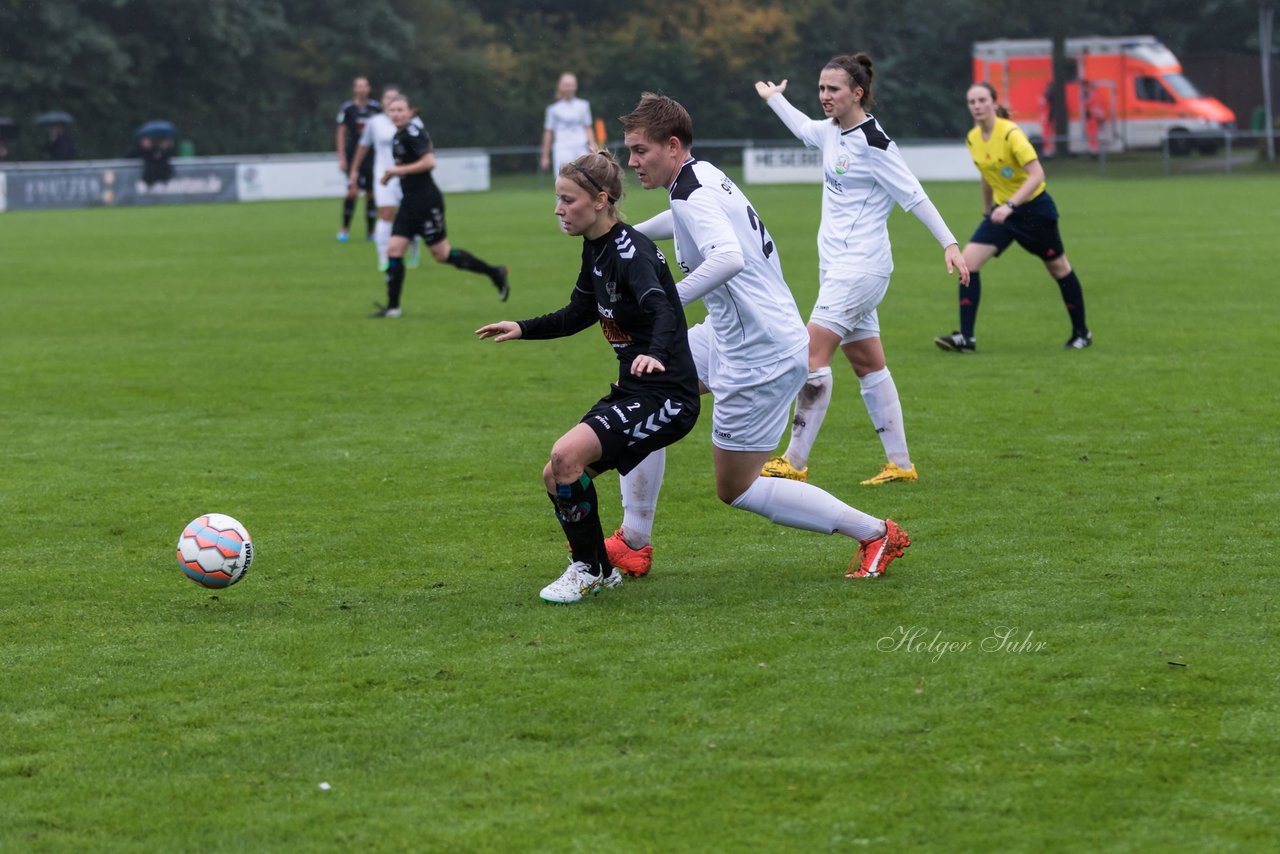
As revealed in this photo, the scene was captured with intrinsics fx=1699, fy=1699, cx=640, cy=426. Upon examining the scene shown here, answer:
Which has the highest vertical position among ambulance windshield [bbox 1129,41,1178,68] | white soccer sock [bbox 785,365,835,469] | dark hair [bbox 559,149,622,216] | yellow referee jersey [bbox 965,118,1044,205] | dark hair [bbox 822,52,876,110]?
ambulance windshield [bbox 1129,41,1178,68]

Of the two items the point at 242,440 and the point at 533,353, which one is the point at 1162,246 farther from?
the point at 242,440

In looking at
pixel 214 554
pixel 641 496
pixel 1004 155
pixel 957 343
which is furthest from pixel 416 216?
pixel 214 554

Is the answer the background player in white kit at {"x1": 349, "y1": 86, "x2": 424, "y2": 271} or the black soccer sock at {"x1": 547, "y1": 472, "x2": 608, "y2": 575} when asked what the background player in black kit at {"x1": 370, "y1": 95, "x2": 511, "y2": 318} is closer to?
the background player in white kit at {"x1": 349, "y1": 86, "x2": 424, "y2": 271}

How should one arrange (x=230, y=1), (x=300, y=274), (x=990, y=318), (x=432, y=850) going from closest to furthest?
(x=432, y=850) → (x=990, y=318) → (x=300, y=274) → (x=230, y=1)

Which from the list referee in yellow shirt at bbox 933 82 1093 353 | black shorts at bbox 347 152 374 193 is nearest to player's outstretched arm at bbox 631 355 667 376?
referee in yellow shirt at bbox 933 82 1093 353

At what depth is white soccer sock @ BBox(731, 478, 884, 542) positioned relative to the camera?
5965 millimetres

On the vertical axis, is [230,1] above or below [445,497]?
above

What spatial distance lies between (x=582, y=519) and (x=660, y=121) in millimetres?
1390

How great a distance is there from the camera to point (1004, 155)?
12.0 meters

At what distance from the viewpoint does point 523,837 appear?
12.5 ft

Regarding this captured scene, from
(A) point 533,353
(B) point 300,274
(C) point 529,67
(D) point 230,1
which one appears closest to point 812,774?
(A) point 533,353

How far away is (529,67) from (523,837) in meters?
55.7

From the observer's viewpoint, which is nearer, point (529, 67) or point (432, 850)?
point (432, 850)

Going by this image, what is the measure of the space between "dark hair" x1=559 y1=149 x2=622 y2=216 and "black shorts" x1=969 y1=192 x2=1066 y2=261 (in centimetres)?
698
